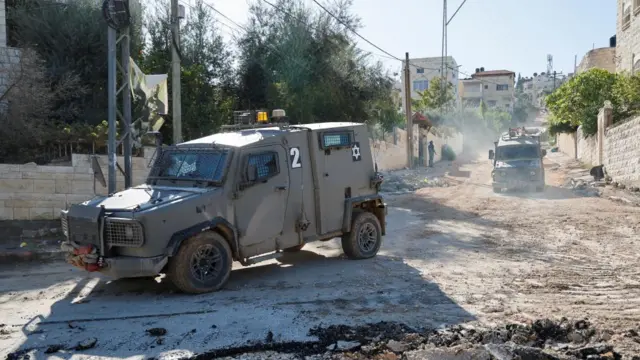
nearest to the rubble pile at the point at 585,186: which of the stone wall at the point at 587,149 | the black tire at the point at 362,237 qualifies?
the stone wall at the point at 587,149

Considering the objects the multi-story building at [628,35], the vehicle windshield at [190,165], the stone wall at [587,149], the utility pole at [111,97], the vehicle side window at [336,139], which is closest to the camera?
the vehicle windshield at [190,165]

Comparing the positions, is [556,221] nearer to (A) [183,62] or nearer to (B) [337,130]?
(B) [337,130]

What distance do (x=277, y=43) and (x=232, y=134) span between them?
37.3 ft

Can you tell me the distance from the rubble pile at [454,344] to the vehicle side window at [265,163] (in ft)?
9.38

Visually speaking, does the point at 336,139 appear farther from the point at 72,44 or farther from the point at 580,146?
the point at 580,146

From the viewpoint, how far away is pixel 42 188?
37.4 feet

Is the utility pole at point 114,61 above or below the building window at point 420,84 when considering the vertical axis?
below

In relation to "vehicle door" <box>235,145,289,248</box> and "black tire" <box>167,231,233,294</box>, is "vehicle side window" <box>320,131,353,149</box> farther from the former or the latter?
"black tire" <box>167,231,233,294</box>

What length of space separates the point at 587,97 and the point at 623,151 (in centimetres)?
1003

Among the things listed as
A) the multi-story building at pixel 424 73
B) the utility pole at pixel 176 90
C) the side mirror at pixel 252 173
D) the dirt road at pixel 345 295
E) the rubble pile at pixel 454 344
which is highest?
the multi-story building at pixel 424 73

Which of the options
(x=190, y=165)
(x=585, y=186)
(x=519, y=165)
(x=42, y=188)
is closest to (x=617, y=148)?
(x=585, y=186)

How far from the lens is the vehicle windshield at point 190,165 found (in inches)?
301

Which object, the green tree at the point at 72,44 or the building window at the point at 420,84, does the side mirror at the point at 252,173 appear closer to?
the green tree at the point at 72,44

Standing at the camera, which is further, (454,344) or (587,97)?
(587,97)
